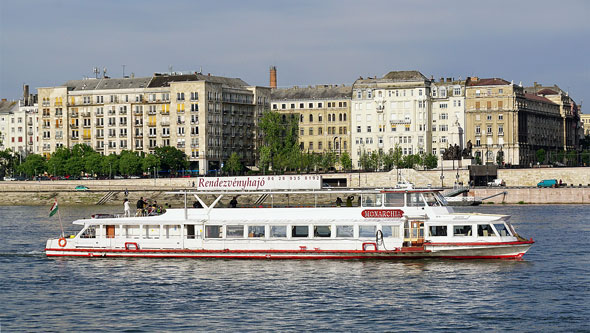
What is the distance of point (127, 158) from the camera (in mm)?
156625

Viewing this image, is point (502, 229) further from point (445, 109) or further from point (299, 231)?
point (445, 109)

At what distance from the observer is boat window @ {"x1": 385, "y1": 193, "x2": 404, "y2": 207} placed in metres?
50.3

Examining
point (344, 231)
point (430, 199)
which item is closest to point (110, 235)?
point (344, 231)

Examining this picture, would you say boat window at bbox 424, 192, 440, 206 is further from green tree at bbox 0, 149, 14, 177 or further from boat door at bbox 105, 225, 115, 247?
green tree at bbox 0, 149, 14, 177

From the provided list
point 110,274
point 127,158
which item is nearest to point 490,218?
point 110,274

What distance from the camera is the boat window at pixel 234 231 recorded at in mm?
A: 50656

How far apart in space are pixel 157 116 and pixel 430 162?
45.4 m

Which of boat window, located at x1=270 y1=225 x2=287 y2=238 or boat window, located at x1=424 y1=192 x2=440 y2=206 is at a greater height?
boat window, located at x1=424 y1=192 x2=440 y2=206

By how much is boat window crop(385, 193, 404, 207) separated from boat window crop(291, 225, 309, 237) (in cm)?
420

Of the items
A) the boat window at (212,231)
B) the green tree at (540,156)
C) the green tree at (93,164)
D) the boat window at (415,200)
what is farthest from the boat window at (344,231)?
the green tree at (540,156)

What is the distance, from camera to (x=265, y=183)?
50.8 metres

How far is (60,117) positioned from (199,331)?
146009 millimetres

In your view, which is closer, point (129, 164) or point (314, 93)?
point (129, 164)

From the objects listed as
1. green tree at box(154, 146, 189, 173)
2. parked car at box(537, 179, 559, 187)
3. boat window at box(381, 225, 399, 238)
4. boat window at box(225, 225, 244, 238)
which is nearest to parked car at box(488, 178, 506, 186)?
parked car at box(537, 179, 559, 187)
